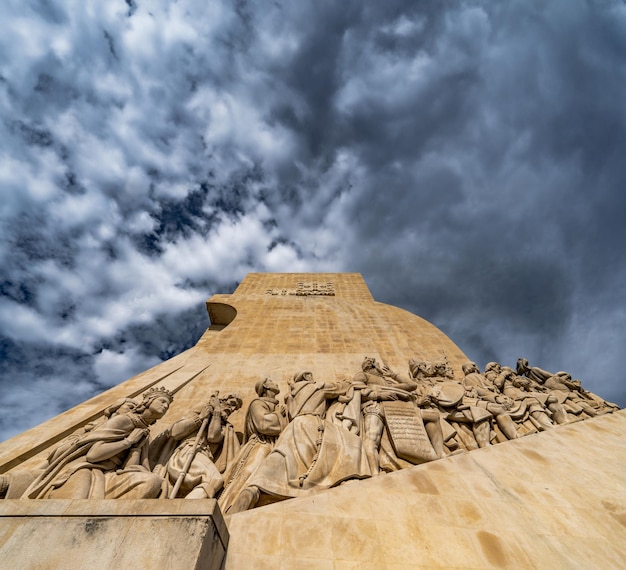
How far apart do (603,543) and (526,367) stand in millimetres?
→ 5512

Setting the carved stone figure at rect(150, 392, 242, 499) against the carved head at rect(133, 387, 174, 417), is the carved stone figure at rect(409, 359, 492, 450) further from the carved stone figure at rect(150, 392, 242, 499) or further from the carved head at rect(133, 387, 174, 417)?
the carved head at rect(133, 387, 174, 417)

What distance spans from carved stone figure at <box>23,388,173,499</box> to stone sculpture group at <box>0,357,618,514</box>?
1 centimetres

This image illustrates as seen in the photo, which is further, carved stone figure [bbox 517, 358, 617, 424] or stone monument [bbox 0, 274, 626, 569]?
carved stone figure [bbox 517, 358, 617, 424]

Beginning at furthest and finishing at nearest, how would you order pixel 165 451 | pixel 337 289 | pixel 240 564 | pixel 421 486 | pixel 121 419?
pixel 337 289 < pixel 165 451 < pixel 121 419 < pixel 421 486 < pixel 240 564

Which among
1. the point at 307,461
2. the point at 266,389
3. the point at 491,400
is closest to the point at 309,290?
the point at 266,389

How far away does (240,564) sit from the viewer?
7.98 ft

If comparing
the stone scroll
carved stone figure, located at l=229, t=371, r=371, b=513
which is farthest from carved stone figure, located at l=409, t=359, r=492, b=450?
carved stone figure, located at l=229, t=371, r=371, b=513

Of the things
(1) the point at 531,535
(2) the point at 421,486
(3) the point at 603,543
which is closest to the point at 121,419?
(2) the point at 421,486

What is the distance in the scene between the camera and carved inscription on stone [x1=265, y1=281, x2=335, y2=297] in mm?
14875

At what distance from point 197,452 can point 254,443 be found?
2.71 ft

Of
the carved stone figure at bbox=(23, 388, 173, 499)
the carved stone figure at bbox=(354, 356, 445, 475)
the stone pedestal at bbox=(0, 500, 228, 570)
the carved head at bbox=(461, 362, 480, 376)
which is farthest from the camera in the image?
the carved head at bbox=(461, 362, 480, 376)

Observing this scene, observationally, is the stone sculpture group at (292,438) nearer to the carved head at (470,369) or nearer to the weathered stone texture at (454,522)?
the weathered stone texture at (454,522)

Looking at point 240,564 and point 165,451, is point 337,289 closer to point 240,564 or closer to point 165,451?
point 165,451

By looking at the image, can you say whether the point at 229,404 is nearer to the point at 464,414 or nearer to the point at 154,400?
the point at 154,400
